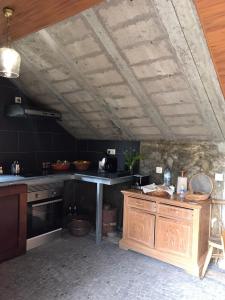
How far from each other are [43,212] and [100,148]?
1324mm

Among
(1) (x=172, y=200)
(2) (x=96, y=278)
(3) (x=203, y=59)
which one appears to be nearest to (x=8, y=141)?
(2) (x=96, y=278)

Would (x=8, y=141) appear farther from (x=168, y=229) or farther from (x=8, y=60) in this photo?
(x=168, y=229)

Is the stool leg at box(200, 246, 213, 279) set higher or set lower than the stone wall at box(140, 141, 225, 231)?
lower

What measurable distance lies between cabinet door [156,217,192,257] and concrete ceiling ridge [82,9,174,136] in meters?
1.08

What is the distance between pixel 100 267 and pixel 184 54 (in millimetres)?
2204

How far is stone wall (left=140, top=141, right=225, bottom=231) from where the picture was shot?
2889 millimetres

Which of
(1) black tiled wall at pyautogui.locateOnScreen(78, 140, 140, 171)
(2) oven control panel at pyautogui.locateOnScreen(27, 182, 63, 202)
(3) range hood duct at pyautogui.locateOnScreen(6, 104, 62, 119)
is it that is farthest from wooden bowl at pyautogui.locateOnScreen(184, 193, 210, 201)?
(3) range hood duct at pyautogui.locateOnScreen(6, 104, 62, 119)

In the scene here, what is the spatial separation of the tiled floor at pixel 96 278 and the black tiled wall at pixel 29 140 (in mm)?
1223

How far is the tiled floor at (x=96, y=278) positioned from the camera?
2197 mm

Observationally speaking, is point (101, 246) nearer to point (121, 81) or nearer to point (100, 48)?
point (121, 81)

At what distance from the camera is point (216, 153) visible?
9.49 feet

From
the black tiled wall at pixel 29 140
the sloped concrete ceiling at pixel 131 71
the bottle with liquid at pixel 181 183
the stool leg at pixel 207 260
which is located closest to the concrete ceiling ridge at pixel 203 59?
the sloped concrete ceiling at pixel 131 71

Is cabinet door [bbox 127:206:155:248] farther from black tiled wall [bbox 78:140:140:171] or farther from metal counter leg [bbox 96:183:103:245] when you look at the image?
black tiled wall [bbox 78:140:140:171]

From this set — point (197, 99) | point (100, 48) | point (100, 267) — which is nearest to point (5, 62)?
point (100, 48)
